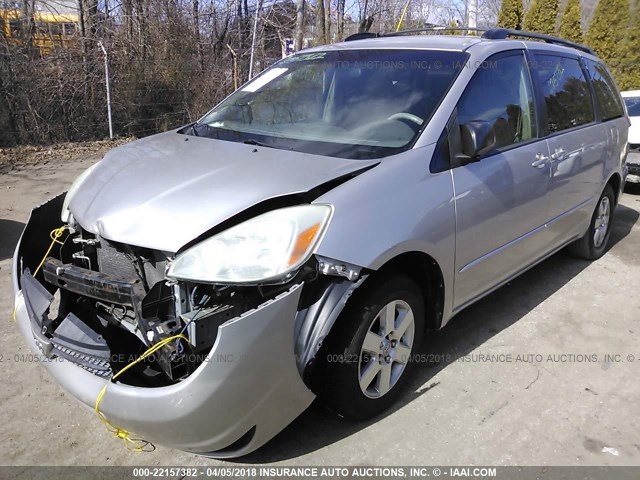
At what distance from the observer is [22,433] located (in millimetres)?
2777

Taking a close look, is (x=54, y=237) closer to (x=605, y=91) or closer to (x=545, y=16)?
(x=605, y=91)

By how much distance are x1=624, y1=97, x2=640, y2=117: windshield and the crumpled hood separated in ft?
25.3

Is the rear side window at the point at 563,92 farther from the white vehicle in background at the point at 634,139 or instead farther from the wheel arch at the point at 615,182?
the white vehicle in background at the point at 634,139

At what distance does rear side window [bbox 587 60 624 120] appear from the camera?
4941 millimetres

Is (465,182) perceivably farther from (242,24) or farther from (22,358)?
(242,24)

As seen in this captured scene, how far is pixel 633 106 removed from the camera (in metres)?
8.91

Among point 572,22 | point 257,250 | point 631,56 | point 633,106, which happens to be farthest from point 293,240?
point 572,22

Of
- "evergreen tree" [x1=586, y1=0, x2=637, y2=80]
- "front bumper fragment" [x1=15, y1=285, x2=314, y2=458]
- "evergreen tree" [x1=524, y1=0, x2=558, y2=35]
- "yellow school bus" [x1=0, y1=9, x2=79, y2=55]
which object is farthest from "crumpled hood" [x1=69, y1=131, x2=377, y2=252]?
"evergreen tree" [x1=524, y1=0, x2=558, y2=35]

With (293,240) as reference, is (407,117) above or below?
above

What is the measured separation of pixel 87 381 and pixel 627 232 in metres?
5.94

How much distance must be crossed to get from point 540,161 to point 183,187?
243cm

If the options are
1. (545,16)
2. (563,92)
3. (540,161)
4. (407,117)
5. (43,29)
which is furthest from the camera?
(545,16)

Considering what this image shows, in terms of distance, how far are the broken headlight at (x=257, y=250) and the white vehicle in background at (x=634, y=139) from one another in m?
6.59

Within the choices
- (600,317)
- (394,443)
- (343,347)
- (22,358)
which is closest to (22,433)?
(22,358)
